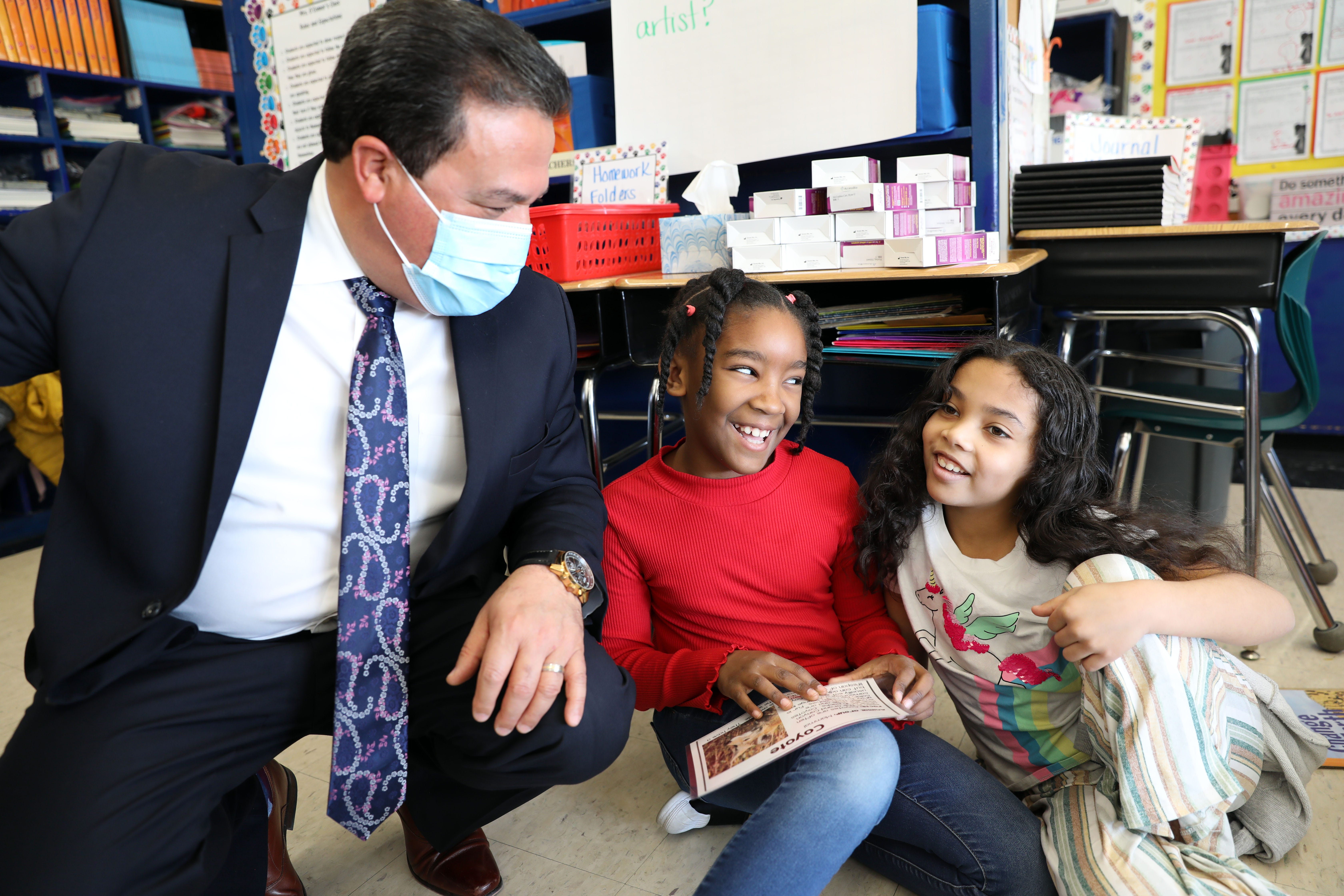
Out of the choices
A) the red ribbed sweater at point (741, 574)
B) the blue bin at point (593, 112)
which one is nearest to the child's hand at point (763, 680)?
the red ribbed sweater at point (741, 574)

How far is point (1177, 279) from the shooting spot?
1.71m

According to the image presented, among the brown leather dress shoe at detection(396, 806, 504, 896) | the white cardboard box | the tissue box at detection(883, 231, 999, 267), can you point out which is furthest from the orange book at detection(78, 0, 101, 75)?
the brown leather dress shoe at detection(396, 806, 504, 896)

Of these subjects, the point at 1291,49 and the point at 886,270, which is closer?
the point at 886,270

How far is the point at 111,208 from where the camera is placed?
955 millimetres

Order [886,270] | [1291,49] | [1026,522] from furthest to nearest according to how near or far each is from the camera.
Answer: [1291,49] < [886,270] < [1026,522]

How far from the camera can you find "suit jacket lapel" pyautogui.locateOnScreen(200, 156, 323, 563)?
3.09 feet

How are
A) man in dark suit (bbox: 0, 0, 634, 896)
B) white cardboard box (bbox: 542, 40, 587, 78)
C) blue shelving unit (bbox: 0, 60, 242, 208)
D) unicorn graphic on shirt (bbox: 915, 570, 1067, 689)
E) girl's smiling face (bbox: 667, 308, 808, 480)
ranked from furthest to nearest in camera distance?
blue shelving unit (bbox: 0, 60, 242, 208)
white cardboard box (bbox: 542, 40, 587, 78)
girl's smiling face (bbox: 667, 308, 808, 480)
unicorn graphic on shirt (bbox: 915, 570, 1067, 689)
man in dark suit (bbox: 0, 0, 634, 896)

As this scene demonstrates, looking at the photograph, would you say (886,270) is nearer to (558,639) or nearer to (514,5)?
(558,639)

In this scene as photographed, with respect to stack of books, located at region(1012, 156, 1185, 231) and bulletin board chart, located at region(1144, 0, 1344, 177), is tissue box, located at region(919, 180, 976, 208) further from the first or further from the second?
bulletin board chart, located at region(1144, 0, 1344, 177)

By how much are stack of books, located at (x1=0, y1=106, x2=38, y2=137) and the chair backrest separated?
12.7 ft

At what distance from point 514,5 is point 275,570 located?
1.98 meters

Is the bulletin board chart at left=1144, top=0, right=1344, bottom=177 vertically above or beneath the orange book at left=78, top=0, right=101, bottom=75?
beneath

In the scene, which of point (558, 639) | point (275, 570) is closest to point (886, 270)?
point (558, 639)

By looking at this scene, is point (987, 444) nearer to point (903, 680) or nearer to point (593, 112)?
point (903, 680)
